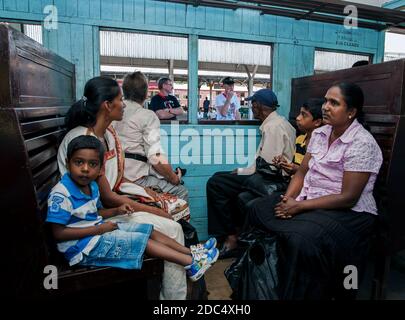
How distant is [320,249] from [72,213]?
5.05 ft

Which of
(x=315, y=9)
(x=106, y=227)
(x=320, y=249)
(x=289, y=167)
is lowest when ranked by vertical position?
(x=320, y=249)

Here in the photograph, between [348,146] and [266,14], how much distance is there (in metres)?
2.37

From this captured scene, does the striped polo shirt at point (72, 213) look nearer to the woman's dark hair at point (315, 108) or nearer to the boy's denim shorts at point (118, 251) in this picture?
the boy's denim shorts at point (118, 251)

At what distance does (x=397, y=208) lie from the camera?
245cm

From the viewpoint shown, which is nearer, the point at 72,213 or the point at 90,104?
the point at 72,213

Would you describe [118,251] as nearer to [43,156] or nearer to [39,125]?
[43,156]

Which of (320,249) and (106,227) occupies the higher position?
(106,227)

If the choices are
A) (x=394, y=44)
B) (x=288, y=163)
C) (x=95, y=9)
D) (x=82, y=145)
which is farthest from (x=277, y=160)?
(x=394, y=44)

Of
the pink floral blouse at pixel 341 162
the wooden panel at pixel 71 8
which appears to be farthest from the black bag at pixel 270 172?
the wooden panel at pixel 71 8

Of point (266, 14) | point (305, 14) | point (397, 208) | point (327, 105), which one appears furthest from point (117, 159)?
point (305, 14)

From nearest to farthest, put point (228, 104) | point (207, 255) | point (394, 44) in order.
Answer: point (207, 255)
point (394, 44)
point (228, 104)

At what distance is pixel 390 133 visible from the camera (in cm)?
242

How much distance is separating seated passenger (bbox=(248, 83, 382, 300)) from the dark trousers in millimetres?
1072

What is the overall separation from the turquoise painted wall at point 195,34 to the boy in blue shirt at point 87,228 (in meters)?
1.84
